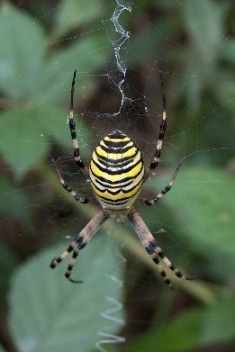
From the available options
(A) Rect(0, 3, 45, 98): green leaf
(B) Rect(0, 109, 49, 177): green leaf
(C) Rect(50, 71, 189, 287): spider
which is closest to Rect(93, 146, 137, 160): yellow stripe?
(C) Rect(50, 71, 189, 287): spider

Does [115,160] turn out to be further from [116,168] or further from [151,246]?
[151,246]

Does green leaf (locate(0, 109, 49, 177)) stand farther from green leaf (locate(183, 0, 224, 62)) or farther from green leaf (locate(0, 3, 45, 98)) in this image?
green leaf (locate(183, 0, 224, 62))

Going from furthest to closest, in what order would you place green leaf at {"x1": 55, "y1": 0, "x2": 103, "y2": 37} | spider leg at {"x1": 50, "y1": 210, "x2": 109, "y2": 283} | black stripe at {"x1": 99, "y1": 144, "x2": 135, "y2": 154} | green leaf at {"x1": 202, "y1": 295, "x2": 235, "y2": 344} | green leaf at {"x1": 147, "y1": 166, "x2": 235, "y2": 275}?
spider leg at {"x1": 50, "y1": 210, "x2": 109, "y2": 283}, green leaf at {"x1": 55, "y1": 0, "x2": 103, "y2": 37}, green leaf at {"x1": 202, "y1": 295, "x2": 235, "y2": 344}, green leaf at {"x1": 147, "y1": 166, "x2": 235, "y2": 275}, black stripe at {"x1": 99, "y1": 144, "x2": 135, "y2": 154}

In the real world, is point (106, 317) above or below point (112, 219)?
below

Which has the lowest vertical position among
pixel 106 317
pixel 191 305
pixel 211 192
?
pixel 191 305

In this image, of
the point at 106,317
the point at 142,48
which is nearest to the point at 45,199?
the point at 106,317

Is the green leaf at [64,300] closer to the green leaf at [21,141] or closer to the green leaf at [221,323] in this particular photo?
the green leaf at [221,323]

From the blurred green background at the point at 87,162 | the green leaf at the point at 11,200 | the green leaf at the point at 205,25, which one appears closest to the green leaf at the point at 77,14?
the blurred green background at the point at 87,162

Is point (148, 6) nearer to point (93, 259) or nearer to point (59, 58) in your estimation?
point (59, 58)
